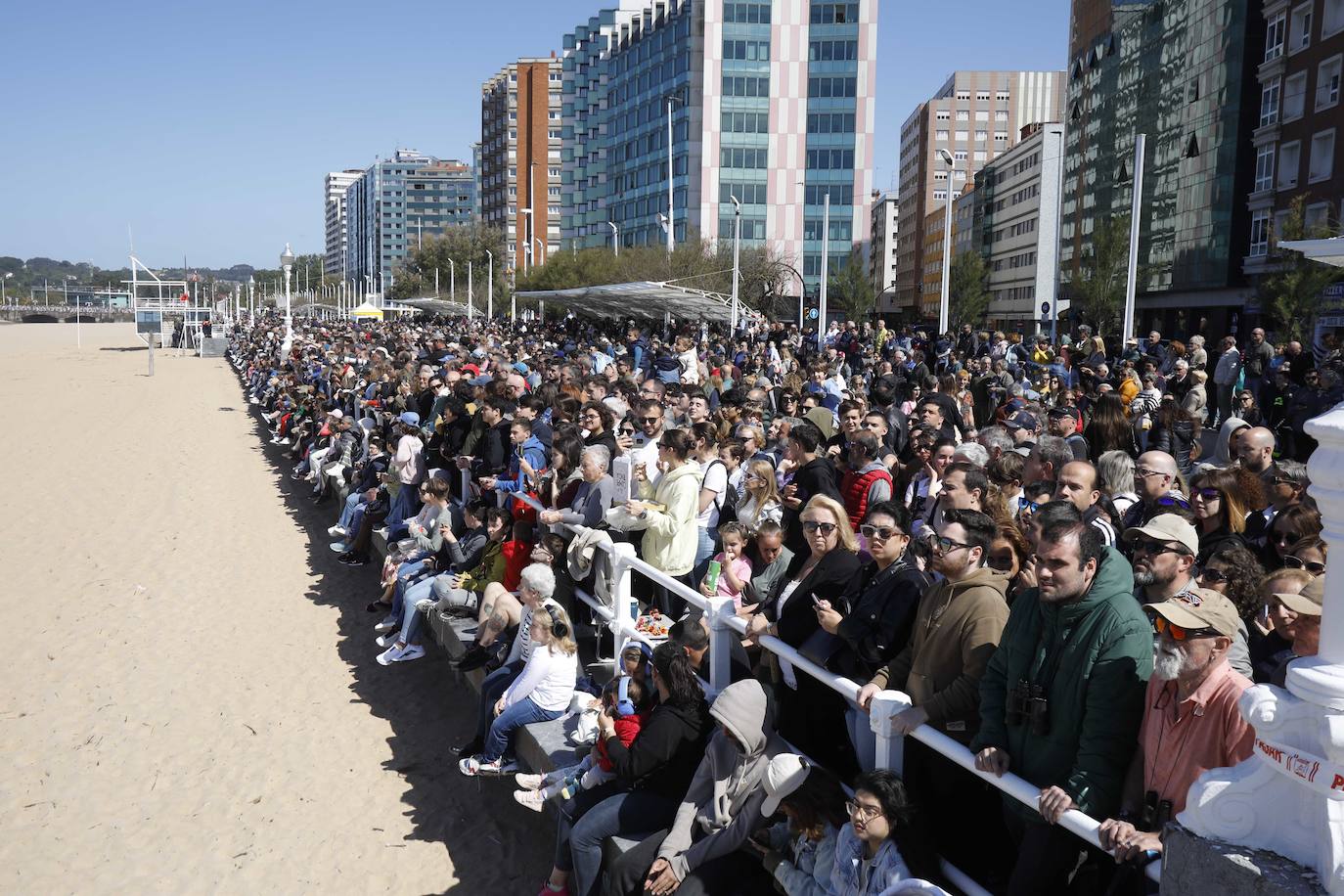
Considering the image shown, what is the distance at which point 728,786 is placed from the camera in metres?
4.85

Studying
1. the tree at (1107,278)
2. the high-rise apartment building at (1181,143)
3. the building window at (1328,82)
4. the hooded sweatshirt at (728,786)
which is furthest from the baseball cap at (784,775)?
the tree at (1107,278)

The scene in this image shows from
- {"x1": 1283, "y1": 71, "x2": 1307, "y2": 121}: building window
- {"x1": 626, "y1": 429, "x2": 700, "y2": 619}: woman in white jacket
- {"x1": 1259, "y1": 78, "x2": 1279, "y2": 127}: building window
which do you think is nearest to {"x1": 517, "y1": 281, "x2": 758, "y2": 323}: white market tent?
{"x1": 626, "y1": 429, "x2": 700, "y2": 619}: woman in white jacket

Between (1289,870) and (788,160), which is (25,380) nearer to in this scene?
(1289,870)

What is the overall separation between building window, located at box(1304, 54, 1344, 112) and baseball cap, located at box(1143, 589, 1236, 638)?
4206cm

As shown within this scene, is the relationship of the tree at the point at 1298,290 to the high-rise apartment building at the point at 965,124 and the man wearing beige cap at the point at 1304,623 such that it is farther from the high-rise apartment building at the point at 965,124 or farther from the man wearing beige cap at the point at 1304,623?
the high-rise apartment building at the point at 965,124

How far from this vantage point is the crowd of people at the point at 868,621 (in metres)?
3.40

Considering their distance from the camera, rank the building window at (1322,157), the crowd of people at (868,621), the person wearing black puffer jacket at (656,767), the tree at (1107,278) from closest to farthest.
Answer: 1. the crowd of people at (868,621)
2. the person wearing black puffer jacket at (656,767)
3. the building window at (1322,157)
4. the tree at (1107,278)

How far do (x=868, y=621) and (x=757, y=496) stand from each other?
2.12 meters

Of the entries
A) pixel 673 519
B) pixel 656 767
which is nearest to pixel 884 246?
pixel 673 519

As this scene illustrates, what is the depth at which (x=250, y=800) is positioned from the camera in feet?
24.0

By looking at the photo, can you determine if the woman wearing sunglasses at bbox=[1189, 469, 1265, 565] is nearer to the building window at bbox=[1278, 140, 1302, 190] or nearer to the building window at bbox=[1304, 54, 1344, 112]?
the building window at bbox=[1304, 54, 1344, 112]

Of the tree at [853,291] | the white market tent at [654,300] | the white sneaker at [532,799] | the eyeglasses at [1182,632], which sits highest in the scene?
the tree at [853,291]

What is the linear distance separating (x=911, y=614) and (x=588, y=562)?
10.4 ft

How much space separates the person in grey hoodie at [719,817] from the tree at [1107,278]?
4763 centimetres
